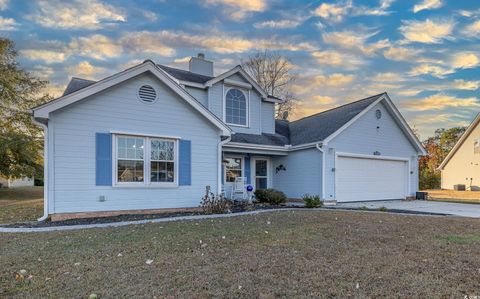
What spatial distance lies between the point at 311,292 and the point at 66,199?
25.9 ft

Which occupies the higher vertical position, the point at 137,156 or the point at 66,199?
the point at 137,156

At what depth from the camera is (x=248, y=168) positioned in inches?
571

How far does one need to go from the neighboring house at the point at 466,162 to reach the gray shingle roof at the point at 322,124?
17.2 meters

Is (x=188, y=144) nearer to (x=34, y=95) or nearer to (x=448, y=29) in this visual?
(x=448, y=29)

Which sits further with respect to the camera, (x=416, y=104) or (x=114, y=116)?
(x=416, y=104)

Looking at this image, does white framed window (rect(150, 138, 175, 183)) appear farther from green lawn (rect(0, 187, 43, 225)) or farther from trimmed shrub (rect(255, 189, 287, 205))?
trimmed shrub (rect(255, 189, 287, 205))

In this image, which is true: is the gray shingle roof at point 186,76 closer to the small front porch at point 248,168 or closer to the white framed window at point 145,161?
the small front porch at point 248,168

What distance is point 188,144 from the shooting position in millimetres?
10656

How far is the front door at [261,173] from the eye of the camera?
14984 millimetres

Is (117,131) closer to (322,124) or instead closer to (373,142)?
(322,124)

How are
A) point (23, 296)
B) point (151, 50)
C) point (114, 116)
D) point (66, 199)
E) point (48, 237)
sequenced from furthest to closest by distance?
point (151, 50), point (114, 116), point (66, 199), point (48, 237), point (23, 296)

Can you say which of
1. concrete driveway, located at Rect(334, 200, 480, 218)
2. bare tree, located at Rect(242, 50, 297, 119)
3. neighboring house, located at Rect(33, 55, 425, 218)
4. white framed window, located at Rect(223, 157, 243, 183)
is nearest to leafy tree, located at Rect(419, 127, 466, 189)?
bare tree, located at Rect(242, 50, 297, 119)

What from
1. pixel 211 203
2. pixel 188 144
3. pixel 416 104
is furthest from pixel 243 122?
pixel 416 104

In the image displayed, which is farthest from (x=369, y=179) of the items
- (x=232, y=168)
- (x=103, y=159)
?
(x=103, y=159)
